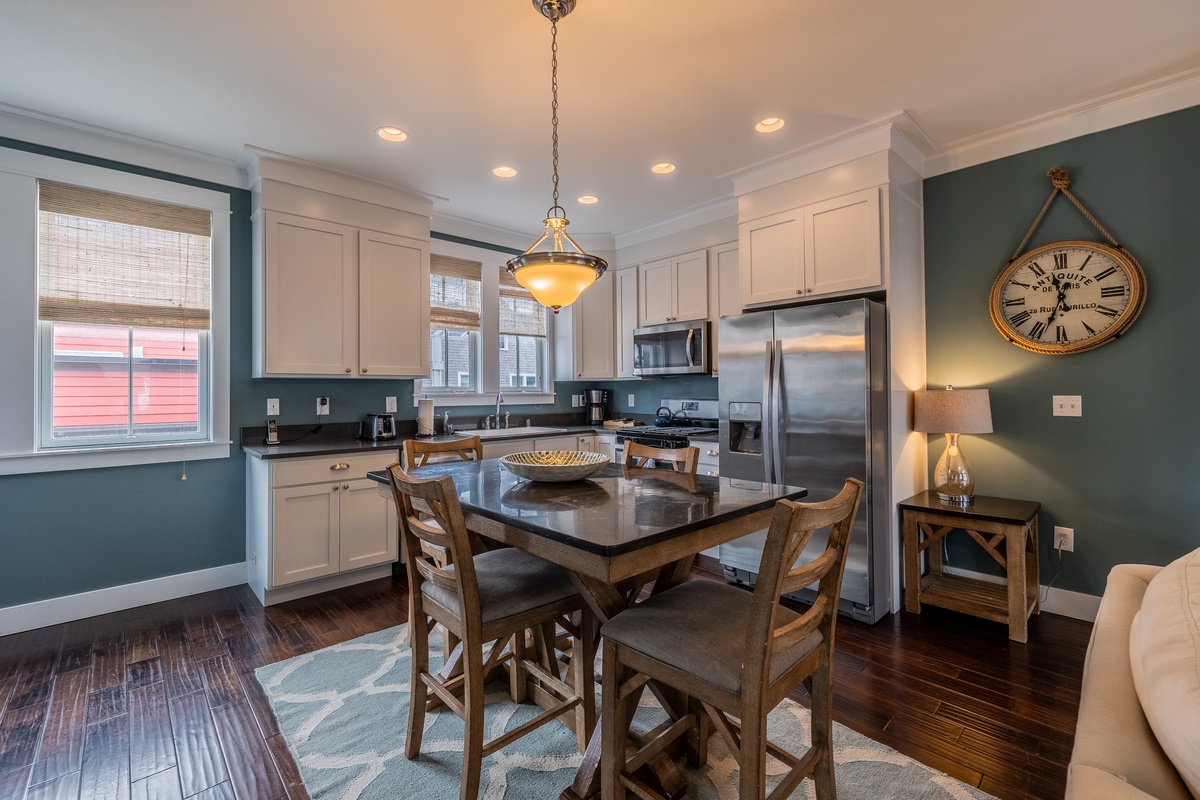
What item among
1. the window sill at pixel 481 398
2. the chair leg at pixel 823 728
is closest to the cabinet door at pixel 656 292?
the window sill at pixel 481 398

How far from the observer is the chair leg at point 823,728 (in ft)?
4.85

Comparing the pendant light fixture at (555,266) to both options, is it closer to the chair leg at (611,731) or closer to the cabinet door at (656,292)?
the chair leg at (611,731)

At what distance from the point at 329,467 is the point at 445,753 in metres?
1.95

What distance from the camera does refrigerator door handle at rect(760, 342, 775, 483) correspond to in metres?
3.18

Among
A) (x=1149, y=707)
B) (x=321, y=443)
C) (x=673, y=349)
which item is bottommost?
(x=1149, y=707)

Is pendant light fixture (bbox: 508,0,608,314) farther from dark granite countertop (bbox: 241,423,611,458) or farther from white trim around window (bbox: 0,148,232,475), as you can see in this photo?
white trim around window (bbox: 0,148,232,475)

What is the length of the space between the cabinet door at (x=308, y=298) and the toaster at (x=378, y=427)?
1.32 feet

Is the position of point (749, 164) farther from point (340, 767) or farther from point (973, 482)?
point (340, 767)

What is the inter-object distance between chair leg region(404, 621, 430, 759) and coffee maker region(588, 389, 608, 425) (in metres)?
3.56

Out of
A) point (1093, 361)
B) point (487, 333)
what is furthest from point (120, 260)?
point (1093, 361)

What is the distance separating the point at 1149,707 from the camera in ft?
2.78

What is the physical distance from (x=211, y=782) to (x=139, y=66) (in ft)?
9.35

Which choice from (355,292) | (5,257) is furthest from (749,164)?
(5,257)

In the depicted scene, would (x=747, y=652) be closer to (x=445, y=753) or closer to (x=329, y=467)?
(x=445, y=753)
